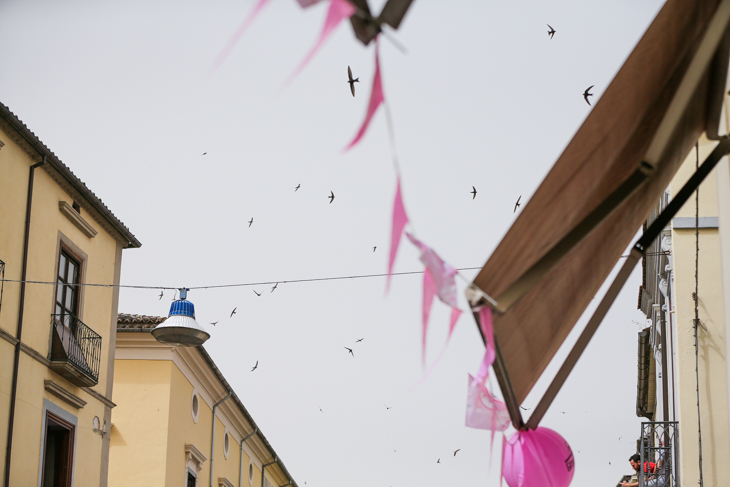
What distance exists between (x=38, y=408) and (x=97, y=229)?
3891 millimetres

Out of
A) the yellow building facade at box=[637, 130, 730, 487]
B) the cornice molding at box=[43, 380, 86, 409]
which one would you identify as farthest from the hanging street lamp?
the yellow building facade at box=[637, 130, 730, 487]

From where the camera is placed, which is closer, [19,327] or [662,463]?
[662,463]

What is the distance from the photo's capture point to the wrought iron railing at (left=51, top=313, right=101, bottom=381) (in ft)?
44.7

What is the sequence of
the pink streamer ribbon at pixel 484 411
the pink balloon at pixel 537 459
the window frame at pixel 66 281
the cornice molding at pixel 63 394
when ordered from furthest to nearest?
the window frame at pixel 66 281 → the cornice molding at pixel 63 394 → the pink balloon at pixel 537 459 → the pink streamer ribbon at pixel 484 411

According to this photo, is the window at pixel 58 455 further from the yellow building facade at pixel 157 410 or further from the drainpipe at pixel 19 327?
the yellow building facade at pixel 157 410

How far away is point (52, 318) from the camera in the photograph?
13.5 metres

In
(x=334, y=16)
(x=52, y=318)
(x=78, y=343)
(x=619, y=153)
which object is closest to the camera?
(x=334, y=16)

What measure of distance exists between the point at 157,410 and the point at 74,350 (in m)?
4.12

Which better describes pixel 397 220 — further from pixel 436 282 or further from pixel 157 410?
pixel 157 410

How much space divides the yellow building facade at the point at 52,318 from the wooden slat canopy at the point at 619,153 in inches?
413

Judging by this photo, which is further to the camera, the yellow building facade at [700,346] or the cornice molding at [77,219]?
the cornice molding at [77,219]

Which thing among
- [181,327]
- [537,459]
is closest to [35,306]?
[181,327]

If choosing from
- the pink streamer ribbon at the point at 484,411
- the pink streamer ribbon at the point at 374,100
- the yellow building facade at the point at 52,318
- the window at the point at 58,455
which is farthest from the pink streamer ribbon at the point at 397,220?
the window at the point at 58,455

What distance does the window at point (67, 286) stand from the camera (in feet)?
45.9
